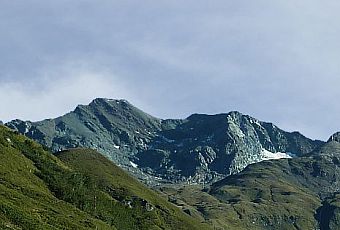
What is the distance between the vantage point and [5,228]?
124312mm

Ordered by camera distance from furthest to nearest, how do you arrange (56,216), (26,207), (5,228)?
(56,216), (26,207), (5,228)

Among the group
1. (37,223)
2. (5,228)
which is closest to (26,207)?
(37,223)

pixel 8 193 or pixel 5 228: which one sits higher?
pixel 8 193

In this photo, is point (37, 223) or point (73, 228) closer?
point (37, 223)

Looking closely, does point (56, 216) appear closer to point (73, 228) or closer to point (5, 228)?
point (73, 228)

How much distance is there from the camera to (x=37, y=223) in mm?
150750

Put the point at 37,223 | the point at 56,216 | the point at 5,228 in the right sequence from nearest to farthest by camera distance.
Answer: the point at 5,228 < the point at 37,223 < the point at 56,216

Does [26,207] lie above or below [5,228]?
above

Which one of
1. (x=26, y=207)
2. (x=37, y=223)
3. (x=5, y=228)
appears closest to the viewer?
(x=5, y=228)

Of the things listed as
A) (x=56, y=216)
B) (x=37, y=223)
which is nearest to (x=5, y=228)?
(x=37, y=223)

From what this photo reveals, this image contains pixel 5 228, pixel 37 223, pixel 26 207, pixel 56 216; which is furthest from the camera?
pixel 56 216

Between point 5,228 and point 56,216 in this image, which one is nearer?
point 5,228

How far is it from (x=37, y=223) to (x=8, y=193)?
1408 inches

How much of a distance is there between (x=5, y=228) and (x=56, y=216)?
6273 cm
